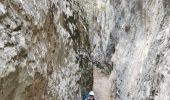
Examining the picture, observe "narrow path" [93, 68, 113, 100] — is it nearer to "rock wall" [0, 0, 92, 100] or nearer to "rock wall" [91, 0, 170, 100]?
"rock wall" [91, 0, 170, 100]

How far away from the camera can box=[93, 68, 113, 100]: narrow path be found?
626 inches

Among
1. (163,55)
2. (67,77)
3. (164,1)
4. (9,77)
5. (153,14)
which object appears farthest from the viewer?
(67,77)

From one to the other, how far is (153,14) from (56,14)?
3.08 meters

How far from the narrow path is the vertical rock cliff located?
0.68 meters

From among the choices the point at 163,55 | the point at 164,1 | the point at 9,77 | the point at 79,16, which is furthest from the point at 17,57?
the point at 79,16

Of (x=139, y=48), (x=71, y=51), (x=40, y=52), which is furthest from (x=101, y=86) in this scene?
(x=40, y=52)

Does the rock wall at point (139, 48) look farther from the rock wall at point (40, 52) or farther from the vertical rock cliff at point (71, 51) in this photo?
the rock wall at point (40, 52)

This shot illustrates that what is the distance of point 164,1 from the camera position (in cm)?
936

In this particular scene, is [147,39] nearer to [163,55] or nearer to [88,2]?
[163,55]

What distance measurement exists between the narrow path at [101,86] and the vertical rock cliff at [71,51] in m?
0.68

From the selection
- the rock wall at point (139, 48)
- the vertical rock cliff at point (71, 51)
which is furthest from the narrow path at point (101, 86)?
the rock wall at point (139, 48)

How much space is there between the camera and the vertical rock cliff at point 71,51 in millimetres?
7496

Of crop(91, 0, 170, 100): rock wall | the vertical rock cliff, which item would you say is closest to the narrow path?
the vertical rock cliff

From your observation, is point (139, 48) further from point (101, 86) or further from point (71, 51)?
point (101, 86)
